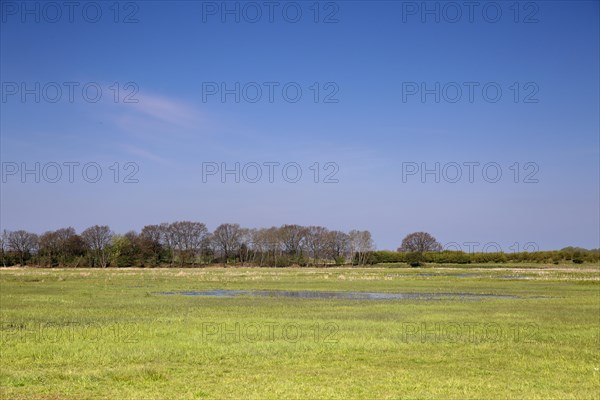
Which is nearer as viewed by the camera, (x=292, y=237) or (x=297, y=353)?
(x=297, y=353)

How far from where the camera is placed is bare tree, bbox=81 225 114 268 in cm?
16280

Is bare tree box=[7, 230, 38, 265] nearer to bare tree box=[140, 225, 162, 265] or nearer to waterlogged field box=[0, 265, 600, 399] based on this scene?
bare tree box=[140, 225, 162, 265]

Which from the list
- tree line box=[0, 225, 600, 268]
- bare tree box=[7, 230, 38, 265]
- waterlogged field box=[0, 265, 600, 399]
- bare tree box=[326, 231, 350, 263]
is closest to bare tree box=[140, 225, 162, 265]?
tree line box=[0, 225, 600, 268]

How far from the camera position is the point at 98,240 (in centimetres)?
16975

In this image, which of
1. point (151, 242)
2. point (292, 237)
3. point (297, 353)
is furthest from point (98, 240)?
point (297, 353)

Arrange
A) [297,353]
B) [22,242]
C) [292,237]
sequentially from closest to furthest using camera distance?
[297,353] → [22,242] → [292,237]

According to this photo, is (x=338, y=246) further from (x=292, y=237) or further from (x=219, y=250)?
(x=219, y=250)

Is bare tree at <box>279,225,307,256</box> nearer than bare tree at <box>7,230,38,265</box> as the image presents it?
No

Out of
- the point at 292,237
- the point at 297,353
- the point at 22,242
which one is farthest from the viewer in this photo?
the point at 292,237

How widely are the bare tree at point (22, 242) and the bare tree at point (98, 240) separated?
15003 mm

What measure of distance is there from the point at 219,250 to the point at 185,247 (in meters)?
11.4

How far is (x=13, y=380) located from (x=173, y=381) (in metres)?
4.68

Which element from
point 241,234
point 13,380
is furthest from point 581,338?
point 241,234

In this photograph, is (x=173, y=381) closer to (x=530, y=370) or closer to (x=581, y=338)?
(x=530, y=370)
